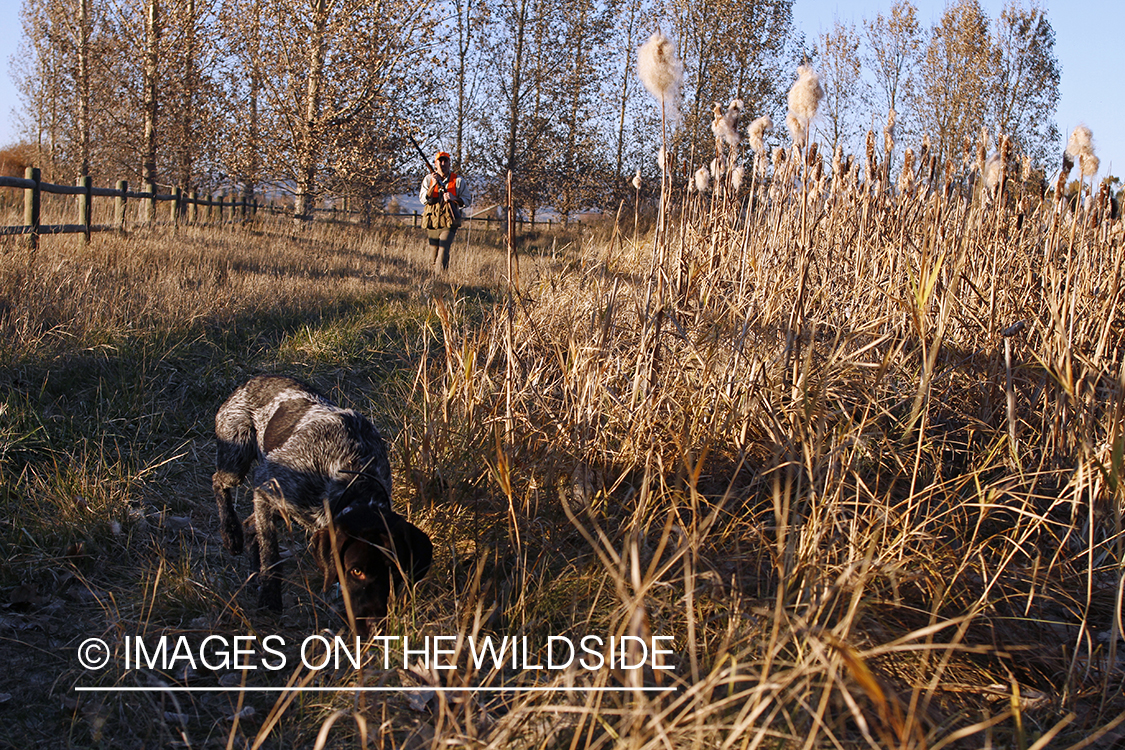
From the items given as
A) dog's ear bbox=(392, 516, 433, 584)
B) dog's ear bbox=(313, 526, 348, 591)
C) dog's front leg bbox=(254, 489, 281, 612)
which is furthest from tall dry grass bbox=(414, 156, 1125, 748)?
dog's front leg bbox=(254, 489, 281, 612)

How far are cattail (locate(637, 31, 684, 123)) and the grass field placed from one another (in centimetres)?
60

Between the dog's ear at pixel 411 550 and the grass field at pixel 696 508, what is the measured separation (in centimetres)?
13

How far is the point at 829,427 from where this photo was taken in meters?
3.05

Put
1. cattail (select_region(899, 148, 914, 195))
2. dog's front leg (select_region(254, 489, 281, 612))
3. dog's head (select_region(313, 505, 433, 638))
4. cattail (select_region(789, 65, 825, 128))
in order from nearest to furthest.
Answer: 1. dog's head (select_region(313, 505, 433, 638))
2. dog's front leg (select_region(254, 489, 281, 612))
3. cattail (select_region(789, 65, 825, 128))
4. cattail (select_region(899, 148, 914, 195))

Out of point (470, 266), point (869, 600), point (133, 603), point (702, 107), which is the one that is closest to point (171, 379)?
point (133, 603)

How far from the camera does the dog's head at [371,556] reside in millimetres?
2320

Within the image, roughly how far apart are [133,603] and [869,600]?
2297mm

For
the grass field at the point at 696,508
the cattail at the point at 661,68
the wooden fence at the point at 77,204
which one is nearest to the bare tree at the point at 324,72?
the wooden fence at the point at 77,204

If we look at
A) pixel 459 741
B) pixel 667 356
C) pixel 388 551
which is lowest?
pixel 459 741

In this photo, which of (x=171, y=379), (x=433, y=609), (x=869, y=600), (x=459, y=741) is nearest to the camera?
(x=459, y=741)

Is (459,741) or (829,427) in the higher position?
(829,427)

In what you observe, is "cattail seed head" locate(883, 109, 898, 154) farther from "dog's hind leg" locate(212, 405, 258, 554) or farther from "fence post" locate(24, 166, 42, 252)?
"fence post" locate(24, 166, 42, 252)

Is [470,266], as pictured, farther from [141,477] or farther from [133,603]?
[133,603]

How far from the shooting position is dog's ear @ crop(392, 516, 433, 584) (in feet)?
7.90
